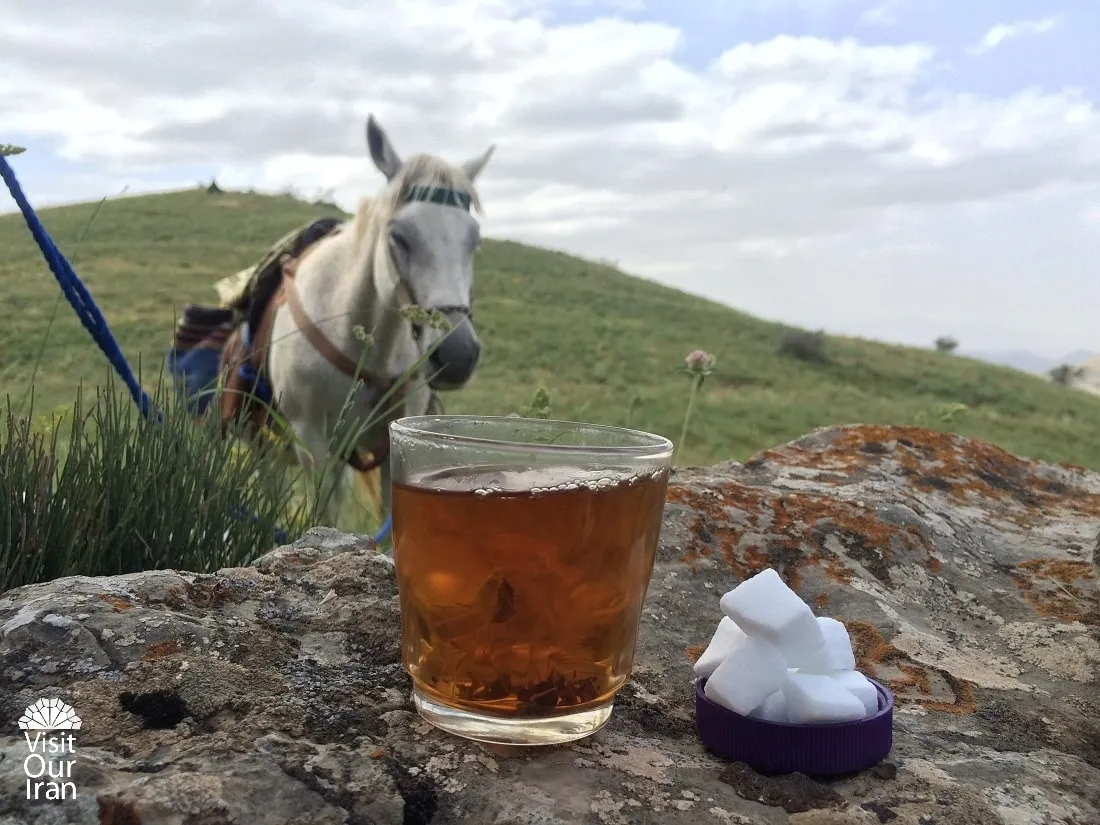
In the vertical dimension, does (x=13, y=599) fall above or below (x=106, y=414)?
below

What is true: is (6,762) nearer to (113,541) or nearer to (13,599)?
(13,599)

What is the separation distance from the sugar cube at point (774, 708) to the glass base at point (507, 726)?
18cm

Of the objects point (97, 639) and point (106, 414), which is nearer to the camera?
point (97, 639)

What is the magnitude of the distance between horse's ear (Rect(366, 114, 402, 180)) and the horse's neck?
360 mm

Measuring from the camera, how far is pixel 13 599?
1057 millimetres

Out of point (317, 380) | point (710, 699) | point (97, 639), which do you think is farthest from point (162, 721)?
point (317, 380)

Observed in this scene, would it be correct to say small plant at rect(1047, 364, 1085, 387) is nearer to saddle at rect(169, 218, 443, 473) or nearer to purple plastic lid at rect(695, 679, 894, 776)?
saddle at rect(169, 218, 443, 473)

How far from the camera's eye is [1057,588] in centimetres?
162

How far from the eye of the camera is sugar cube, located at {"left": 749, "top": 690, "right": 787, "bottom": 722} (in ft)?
3.13

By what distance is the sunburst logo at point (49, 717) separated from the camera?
33.4 inches

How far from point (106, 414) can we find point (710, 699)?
123cm

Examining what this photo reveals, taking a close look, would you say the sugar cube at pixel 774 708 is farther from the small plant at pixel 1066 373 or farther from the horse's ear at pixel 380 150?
the small plant at pixel 1066 373

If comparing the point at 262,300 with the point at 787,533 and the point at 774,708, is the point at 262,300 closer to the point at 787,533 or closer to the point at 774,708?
the point at 787,533

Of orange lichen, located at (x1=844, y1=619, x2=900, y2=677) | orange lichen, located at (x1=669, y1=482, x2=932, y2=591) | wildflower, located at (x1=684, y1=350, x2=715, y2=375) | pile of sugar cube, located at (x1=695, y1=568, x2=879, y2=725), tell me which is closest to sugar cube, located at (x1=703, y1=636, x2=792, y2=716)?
pile of sugar cube, located at (x1=695, y1=568, x2=879, y2=725)
